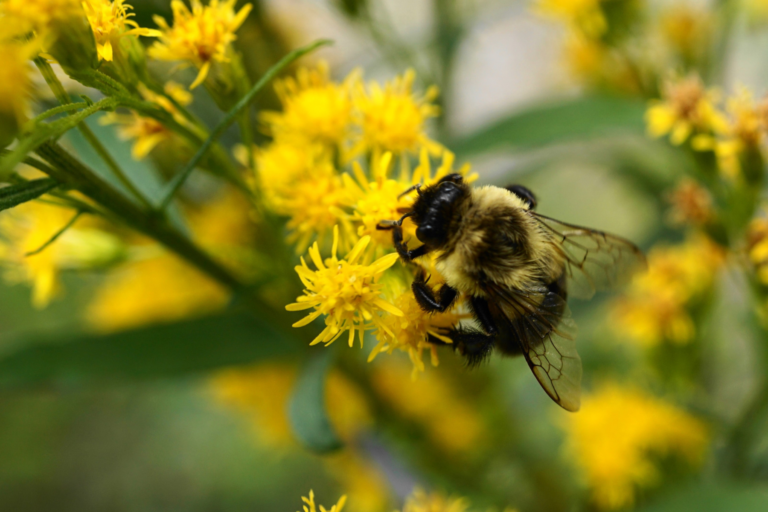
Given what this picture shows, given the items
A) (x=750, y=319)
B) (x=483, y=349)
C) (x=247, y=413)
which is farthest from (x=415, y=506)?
(x=247, y=413)

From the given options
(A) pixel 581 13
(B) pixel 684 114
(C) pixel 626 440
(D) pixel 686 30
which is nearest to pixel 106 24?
(B) pixel 684 114

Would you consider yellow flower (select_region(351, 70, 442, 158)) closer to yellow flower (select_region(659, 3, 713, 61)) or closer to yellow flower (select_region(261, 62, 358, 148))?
yellow flower (select_region(261, 62, 358, 148))

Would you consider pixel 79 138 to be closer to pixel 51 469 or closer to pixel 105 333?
pixel 105 333

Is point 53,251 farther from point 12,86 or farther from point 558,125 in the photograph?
point 558,125

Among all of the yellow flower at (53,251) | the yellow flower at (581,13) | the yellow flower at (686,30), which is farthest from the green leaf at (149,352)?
the yellow flower at (686,30)

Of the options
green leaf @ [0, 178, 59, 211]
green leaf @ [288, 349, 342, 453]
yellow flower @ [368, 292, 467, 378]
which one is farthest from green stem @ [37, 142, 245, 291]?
yellow flower @ [368, 292, 467, 378]
